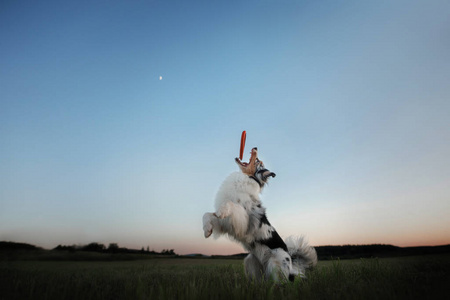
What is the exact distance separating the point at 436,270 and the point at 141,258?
9.99m

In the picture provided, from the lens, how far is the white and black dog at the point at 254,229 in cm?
399

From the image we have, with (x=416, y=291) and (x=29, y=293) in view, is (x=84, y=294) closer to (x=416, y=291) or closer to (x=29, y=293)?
(x=29, y=293)

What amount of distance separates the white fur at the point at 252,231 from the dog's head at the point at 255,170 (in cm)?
16

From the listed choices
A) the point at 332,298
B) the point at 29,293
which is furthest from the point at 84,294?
the point at 332,298

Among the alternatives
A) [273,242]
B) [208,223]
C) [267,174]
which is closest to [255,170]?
[267,174]

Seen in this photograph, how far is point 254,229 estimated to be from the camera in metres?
4.38

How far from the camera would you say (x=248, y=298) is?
7.52 ft

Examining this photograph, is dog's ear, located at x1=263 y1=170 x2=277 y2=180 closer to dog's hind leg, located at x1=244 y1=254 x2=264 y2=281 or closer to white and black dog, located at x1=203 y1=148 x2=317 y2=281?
white and black dog, located at x1=203 y1=148 x2=317 y2=281

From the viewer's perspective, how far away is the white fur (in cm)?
397

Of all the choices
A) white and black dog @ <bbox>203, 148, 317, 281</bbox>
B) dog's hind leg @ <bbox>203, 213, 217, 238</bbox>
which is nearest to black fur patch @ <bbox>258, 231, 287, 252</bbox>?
white and black dog @ <bbox>203, 148, 317, 281</bbox>

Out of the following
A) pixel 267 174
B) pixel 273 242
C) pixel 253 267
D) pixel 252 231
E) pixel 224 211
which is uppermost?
pixel 267 174

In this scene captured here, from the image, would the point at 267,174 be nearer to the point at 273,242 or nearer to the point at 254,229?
the point at 254,229

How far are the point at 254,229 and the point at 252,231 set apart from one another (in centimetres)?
5

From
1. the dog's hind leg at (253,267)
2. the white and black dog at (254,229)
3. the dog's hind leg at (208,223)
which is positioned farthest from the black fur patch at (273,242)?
the dog's hind leg at (208,223)
